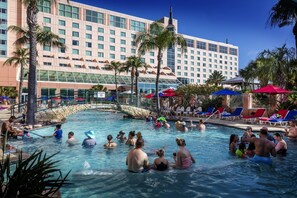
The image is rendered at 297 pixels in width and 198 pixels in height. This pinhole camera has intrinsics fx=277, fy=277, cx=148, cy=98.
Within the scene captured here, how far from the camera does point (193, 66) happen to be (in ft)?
321

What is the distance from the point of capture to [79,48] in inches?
2739

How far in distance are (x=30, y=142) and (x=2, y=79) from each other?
48.4 m

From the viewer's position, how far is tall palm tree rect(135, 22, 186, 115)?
93.1ft

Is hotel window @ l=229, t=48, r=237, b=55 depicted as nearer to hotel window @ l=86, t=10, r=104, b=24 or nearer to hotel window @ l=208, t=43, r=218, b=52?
hotel window @ l=208, t=43, r=218, b=52

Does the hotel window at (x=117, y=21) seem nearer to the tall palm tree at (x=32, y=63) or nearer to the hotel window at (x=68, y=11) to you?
the hotel window at (x=68, y=11)

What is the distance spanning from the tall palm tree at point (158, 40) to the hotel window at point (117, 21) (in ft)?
159

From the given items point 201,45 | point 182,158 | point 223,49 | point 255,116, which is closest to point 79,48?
point 201,45

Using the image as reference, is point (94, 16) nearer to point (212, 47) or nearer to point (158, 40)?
point (158, 40)

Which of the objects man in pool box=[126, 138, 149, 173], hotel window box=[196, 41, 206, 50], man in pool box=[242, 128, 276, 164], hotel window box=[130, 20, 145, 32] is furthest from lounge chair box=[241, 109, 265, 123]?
hotel window box=[196, 41, 206, 50]

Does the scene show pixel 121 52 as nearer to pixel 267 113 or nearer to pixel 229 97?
pixel 229 97

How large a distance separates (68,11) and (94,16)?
6961mm

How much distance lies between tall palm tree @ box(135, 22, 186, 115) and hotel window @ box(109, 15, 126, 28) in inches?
1905

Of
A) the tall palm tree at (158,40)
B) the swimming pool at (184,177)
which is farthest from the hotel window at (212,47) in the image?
the swimming pool at (184,177)

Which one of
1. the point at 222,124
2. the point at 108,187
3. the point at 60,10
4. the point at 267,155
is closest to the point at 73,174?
the point at 108,187
